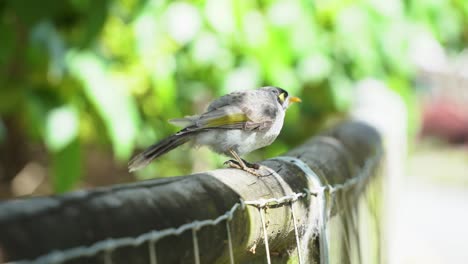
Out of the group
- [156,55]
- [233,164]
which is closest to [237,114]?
[233,164]

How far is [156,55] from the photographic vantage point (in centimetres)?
564

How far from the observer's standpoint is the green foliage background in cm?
505

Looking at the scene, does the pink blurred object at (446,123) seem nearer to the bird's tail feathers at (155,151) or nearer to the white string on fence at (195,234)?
the white string on fence at (195,234)

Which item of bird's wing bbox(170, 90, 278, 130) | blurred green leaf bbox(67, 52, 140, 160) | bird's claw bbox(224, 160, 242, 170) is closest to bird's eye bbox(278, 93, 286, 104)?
bird's wing bbox(170, 90, 278, 130)

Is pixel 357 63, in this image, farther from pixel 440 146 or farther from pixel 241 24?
pixel 440 146

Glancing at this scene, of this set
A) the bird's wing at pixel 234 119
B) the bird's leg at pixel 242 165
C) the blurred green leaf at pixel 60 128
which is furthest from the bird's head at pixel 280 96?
the blurred green leaf at pixel 60 128

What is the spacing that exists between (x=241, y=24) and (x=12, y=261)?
373 centimetres

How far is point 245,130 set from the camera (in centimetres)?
317

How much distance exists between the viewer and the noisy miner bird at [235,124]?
310 cm

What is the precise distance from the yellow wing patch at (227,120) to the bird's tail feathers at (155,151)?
0.11 m

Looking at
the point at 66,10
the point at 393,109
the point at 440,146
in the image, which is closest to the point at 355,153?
the point at 66,10

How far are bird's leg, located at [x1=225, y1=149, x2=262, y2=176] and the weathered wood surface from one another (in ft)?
0.16

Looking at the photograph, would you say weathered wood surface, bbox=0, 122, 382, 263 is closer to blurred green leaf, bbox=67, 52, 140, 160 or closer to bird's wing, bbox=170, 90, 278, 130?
bird's wing, bbox=170, 90, 278, 130

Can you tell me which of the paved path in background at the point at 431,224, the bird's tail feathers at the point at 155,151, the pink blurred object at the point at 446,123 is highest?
the bird's tail feathers at the point at 155,151
